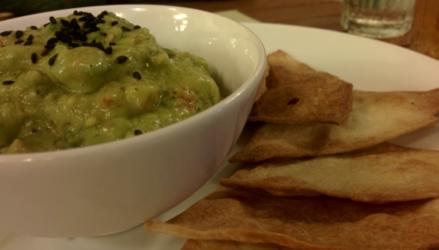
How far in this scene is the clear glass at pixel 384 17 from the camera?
205cm

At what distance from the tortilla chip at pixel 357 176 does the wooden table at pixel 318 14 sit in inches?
34.8

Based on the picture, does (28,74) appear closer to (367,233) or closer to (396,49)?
(367,233)

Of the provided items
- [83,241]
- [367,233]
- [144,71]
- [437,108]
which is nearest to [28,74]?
[144,71]

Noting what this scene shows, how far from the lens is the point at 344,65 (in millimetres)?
1556

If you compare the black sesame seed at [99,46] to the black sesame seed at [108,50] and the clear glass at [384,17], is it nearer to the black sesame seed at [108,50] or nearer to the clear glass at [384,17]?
the black sesame seed at [108,50]

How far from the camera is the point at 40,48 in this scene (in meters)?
1.05

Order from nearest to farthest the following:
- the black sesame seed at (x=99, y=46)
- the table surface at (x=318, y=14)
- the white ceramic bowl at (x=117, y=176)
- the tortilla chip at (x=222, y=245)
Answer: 1. the white ceramic bowl at (x=117, y=176)
2. the tortilla chip at (x=222, y=245)
3. the black sesame seed at (x=99, y=46)
4. the table surface at (x=318, y=14)

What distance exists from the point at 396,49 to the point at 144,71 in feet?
2.82

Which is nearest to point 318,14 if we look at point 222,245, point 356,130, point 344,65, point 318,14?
point 318,14

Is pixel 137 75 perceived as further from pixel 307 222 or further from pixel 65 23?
pixel 307 222

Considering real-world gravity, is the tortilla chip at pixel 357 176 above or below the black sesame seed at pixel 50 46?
below

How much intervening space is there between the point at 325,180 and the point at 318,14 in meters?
1.60

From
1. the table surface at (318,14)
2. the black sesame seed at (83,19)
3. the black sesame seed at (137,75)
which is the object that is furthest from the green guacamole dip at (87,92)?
the table surface at (318,14)

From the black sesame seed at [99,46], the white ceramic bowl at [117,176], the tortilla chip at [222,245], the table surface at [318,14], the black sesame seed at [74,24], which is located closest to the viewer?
the white ceramic bowl at [117,176]
